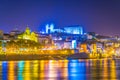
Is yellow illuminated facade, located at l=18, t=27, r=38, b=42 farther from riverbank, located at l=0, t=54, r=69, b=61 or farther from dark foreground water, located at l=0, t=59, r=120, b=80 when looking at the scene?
dark foreground water, located at l=0, t=59, r=120, b=80

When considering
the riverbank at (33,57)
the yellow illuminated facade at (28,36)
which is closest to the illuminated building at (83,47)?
the yellow illuminated facade at (28,36)

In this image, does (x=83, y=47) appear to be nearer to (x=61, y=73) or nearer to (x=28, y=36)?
(x=28, y=36)

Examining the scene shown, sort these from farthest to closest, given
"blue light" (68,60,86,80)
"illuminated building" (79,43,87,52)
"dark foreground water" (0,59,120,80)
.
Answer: "illuminated building" (79,43,87,52)
"blue light" (68,60,86,80)
"dark foreground water" (0,59,120,80)

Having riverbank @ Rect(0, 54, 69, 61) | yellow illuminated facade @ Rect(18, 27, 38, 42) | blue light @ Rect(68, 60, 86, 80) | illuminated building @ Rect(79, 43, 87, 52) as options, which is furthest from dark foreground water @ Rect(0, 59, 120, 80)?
yellow illuminated facade @ Rect(18, 27, 38, 42)

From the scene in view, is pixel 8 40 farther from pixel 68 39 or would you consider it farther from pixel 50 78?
pixel 50 78

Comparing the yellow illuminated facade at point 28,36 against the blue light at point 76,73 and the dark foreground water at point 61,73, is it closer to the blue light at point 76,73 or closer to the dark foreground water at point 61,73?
the dark foreground water at point 61,73

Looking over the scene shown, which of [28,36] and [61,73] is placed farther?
[28,36]

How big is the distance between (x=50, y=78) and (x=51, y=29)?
160875 mm

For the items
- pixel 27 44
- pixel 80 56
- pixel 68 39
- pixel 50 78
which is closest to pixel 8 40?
pixel 27 44

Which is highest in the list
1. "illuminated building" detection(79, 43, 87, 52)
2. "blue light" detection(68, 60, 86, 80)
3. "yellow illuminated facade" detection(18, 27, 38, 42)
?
Result: "yellow illuminated facade" detection(18, 27, 38, 42)

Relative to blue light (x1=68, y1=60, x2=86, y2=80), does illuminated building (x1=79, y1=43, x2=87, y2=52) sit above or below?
above

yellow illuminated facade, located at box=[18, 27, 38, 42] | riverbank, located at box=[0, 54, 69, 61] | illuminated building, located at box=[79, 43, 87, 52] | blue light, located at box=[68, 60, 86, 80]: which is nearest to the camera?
blue light, located at box=[68, 60, 86, 80]

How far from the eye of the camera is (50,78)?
113 ft

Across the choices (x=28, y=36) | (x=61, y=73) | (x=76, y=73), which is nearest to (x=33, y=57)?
(x=28, y=36)
